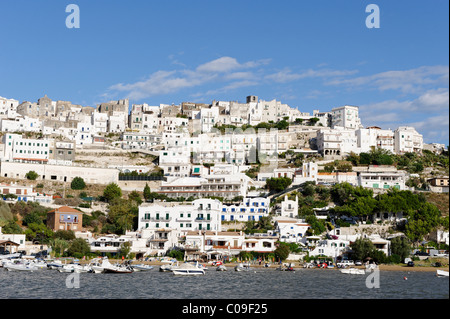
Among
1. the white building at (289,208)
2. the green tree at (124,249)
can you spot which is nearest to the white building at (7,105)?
the green tree at (124,249)

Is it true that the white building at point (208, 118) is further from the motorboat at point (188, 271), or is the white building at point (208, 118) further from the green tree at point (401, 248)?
the motorboat at point (188, 271)

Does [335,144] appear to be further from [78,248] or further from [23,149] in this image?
[78,248]

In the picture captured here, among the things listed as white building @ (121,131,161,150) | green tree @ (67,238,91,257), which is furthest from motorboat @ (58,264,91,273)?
white building @ (121,131,161,150)

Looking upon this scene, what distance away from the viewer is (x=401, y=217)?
6794 cm

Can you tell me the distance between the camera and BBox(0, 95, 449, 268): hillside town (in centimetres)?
6319

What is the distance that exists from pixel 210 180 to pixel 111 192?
47.3ft

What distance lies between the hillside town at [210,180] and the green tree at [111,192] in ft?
0.69

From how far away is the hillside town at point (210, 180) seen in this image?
6319cm

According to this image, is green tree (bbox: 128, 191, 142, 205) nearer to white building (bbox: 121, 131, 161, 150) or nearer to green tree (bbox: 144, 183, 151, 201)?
green tree (bbox: 144, 183, 151, 201)

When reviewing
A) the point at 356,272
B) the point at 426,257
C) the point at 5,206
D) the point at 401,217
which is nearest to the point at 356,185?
the point at 401,217

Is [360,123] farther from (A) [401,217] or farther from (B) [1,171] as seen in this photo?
(B) [1,171]

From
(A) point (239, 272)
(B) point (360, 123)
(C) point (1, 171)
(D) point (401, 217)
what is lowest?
(A) point (239, 272)

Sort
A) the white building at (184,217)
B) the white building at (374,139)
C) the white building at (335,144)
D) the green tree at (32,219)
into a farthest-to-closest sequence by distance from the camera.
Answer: the white building at (374,139), the white building at (335,144), the green tree at (32,219), the white building at (184,217)
